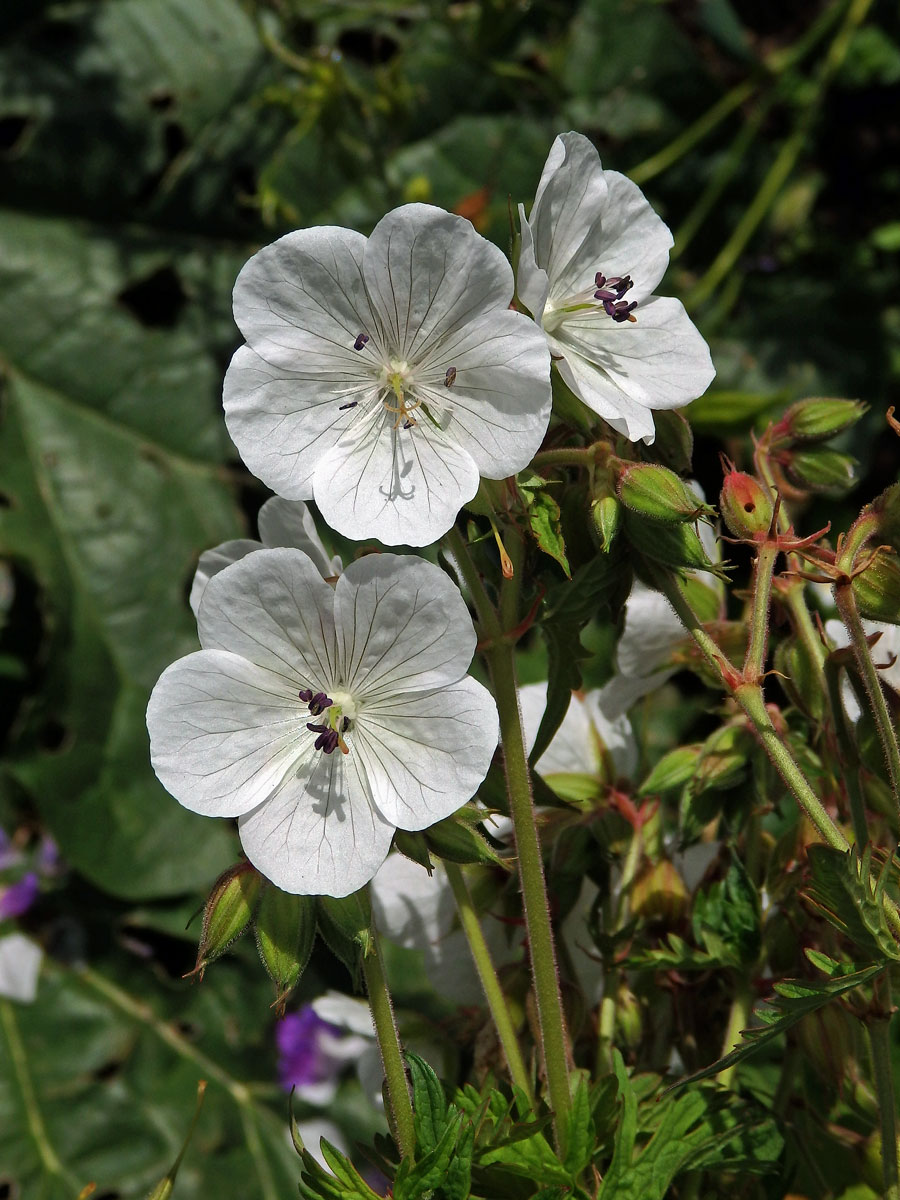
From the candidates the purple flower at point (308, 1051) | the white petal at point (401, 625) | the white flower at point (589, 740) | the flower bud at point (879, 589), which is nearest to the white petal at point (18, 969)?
the purple flower at point (308, 1051)

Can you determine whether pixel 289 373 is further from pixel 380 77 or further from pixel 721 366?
pixel 721 366

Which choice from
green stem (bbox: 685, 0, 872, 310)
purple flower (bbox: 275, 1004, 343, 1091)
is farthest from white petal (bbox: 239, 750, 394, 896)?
green stem (bbox: 685, 0, 872, 310)

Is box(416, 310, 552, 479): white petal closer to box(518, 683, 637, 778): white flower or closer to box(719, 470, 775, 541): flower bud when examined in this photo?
box(719, 470, 775, 541): flower bud

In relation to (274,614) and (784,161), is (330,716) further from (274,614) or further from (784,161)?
(784,161)

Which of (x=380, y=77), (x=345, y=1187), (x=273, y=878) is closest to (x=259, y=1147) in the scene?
(x=345, y=1187)

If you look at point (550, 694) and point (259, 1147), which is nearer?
point (550, 694)

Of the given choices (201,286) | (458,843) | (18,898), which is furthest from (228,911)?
(201,286)

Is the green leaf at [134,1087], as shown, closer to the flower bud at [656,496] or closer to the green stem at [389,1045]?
the green stem at [389,1045]
